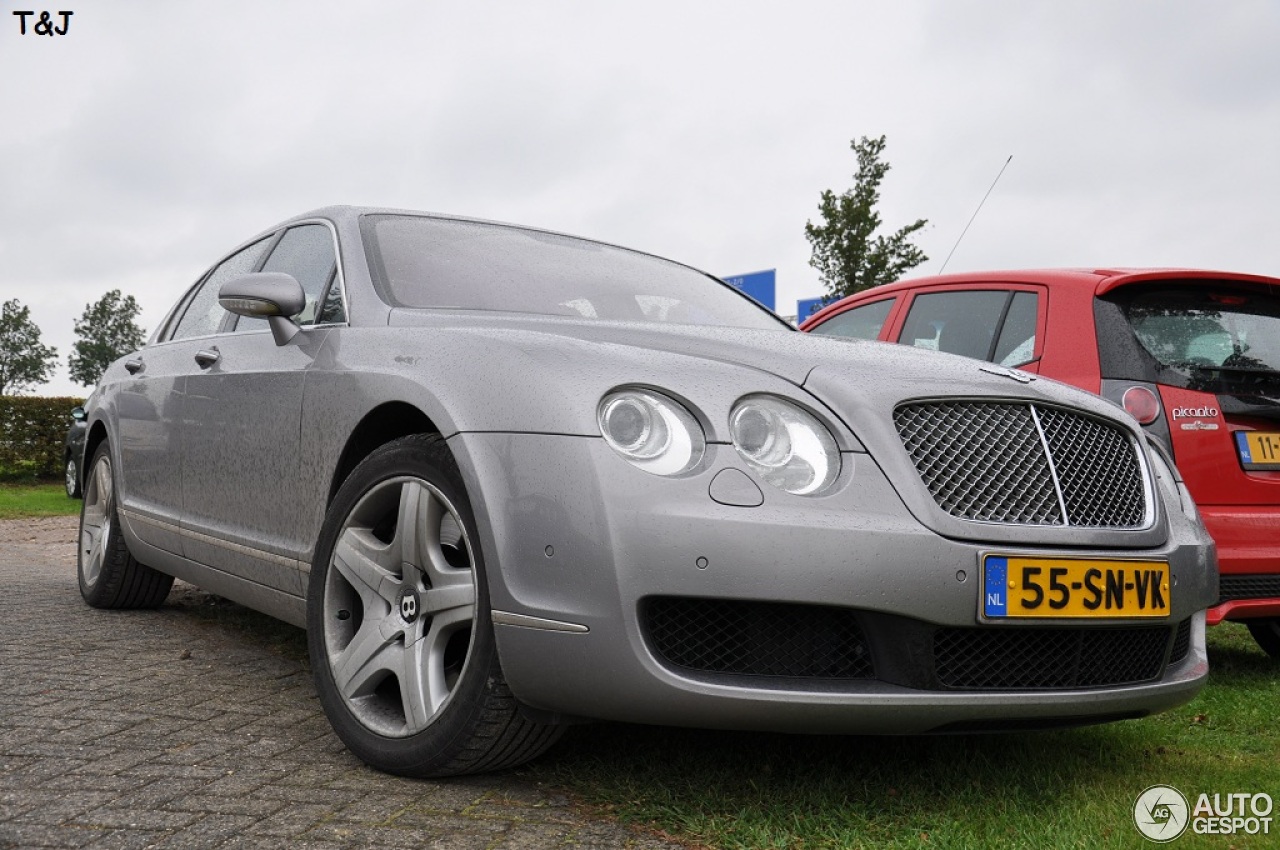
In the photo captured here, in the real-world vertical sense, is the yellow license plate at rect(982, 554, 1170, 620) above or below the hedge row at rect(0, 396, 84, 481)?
→ above

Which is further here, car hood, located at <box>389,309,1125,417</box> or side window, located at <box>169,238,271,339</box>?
side window, located at <box>169,238,271,339</box>

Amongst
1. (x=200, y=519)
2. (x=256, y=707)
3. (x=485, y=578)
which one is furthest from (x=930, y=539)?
(x=200, y=519)

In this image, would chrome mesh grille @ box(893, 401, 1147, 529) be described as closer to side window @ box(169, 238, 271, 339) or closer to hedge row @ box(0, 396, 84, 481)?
side window @ box(169, 238, 271, 339)

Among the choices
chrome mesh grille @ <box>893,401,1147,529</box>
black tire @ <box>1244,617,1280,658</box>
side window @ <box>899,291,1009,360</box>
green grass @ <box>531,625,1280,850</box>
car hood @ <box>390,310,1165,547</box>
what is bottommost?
black tire @ <box>1244,617,1280,658</box>

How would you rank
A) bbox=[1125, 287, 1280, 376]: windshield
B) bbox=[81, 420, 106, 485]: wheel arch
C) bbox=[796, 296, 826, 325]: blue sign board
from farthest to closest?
bbox=[796, 296, 826, 325]: blue sign board
bbox=[81, 420, 106, 485]: wheel arch
bbox=[1125, 287, 1280, 376]: windshield

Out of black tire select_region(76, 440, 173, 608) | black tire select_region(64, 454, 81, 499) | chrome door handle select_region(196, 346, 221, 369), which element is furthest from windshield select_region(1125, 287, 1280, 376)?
black tire select_region(64, 454, 81, 499)

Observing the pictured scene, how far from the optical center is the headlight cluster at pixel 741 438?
93.0 inches

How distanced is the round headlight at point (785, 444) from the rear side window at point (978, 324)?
2200 mm

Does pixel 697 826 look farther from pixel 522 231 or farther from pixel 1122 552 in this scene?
pixel 522 231

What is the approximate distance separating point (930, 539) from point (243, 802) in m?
1.57

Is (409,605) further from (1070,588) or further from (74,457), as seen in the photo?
(74,457)

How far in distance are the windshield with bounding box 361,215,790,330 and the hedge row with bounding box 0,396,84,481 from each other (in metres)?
17.7

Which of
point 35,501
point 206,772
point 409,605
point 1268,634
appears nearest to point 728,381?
point 409,605

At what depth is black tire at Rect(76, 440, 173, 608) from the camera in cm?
515
